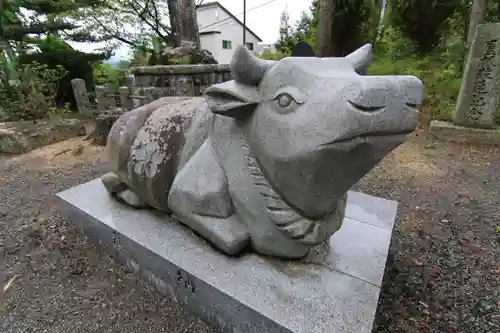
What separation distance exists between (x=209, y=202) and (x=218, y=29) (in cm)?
2434

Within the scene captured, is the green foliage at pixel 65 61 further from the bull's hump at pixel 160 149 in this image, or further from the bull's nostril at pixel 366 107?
the bull's nostril at pixel 366 107

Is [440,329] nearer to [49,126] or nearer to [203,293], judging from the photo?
[203,293]

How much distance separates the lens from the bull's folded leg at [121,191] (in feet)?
7.79

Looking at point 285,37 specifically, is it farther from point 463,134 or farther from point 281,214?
point 281,214

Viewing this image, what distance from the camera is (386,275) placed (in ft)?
7.42

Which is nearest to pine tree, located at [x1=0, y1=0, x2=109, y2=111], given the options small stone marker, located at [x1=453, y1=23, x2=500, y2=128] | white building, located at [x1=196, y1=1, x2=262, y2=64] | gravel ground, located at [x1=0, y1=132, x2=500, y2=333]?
gravel ground, located at [x1=0, y1=132, x2=500, y2=333]

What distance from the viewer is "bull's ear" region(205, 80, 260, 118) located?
154cm

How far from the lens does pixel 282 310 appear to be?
1506 millimetres

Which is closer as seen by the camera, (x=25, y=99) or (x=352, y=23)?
(x=25, y=99)

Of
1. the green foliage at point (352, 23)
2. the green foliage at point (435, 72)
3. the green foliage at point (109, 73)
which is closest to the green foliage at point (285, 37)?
the green foliage at point (352, 23)

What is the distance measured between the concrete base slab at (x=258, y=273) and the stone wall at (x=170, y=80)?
3.30 meters

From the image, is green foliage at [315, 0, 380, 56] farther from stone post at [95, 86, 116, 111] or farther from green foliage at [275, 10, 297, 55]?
stone post at [95, 86, 116, 111]

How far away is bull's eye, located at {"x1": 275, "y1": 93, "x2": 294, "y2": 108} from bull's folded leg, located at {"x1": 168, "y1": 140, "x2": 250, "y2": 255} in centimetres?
56

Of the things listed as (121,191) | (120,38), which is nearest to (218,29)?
(120,38)
